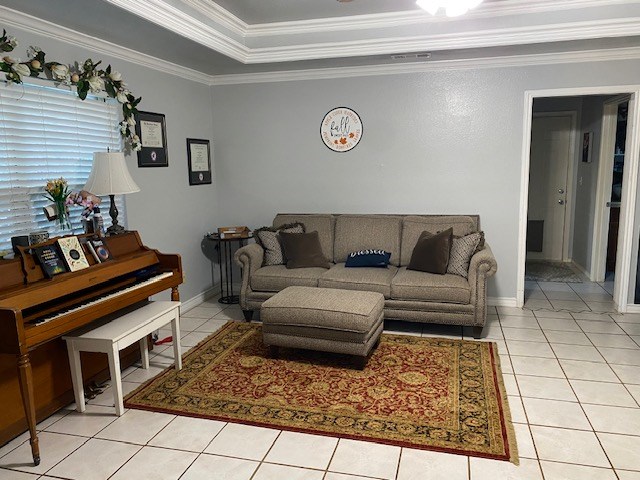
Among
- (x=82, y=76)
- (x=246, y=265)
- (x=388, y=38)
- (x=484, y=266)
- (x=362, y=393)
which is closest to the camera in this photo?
(x=362, y=393)

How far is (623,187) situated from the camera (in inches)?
180

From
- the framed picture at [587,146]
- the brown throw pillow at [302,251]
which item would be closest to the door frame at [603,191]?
the framed picture at [587,146]

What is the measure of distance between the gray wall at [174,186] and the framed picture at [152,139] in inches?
2.5

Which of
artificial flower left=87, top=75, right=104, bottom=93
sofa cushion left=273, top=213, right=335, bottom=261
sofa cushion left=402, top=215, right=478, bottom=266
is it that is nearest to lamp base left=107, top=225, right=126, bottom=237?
artificial flower left=87, top=75, right=104, bottom=93

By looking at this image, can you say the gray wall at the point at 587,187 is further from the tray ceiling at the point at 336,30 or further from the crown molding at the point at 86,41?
the crown molding at the point at 86,41

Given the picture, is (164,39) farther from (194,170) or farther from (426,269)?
(426,269)

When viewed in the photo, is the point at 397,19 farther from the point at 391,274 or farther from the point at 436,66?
the point at 391,274

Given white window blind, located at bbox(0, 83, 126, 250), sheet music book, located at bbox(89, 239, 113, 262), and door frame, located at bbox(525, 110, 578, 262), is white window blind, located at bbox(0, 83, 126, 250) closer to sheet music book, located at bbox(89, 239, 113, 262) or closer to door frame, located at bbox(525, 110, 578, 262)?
sheet music book, located at bbox(89, 239, 113, 262)

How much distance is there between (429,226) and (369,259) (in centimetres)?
66

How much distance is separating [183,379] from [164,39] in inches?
97.9

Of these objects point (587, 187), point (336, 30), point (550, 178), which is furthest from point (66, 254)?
point (550, 178)

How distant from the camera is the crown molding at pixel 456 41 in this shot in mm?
3760

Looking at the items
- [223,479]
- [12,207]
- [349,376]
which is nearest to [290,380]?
[349,376]

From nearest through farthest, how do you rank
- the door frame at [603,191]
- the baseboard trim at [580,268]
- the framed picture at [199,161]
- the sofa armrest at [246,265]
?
1. the sofa armrest at [246,265]
2. the framed picture at [199,161]
3. the door frame at [603,191]
4. the baseboard trim at [580,268]
